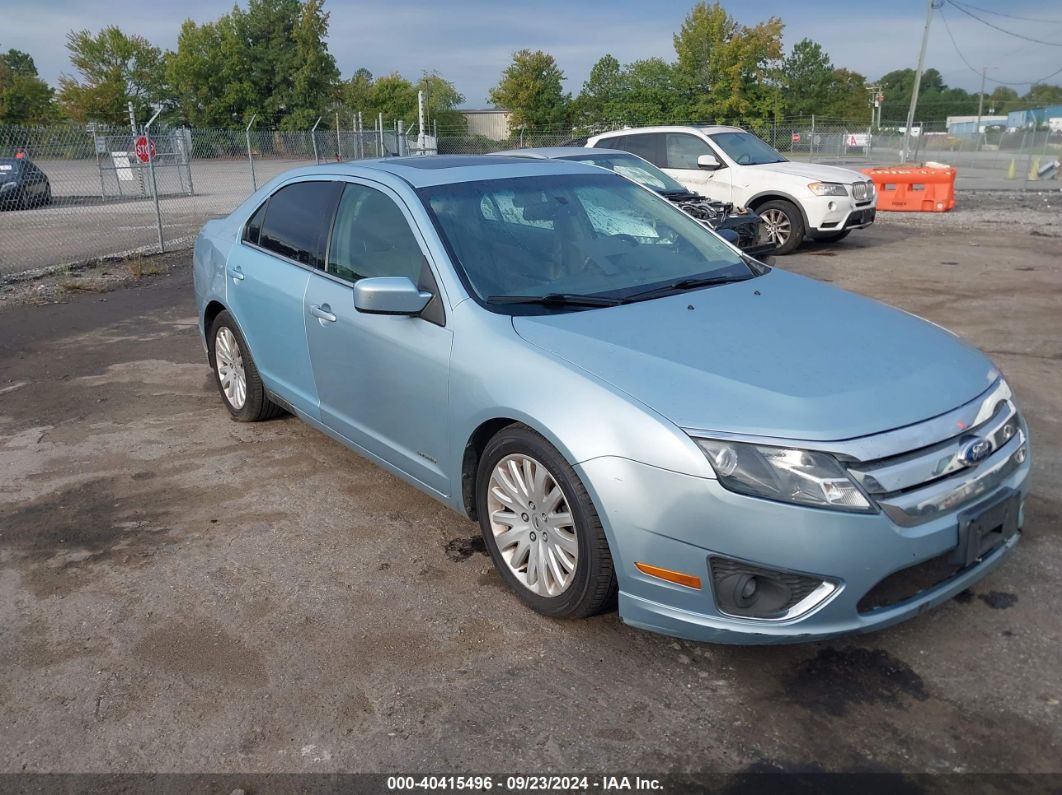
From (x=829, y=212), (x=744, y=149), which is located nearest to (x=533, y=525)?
(x=829, y=212)

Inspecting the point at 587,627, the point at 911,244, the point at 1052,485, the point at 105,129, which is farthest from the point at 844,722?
the point at 105,129

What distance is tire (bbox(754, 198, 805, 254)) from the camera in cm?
1223

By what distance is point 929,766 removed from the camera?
2.48 metres

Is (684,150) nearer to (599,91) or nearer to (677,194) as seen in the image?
(677,194)

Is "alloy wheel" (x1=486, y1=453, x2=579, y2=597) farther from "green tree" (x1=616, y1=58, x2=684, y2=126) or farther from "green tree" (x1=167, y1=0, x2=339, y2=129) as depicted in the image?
"green tree" (x1=167, y1=0, x2=339, y2=129)

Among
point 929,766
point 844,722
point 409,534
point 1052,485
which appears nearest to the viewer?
point 929,766

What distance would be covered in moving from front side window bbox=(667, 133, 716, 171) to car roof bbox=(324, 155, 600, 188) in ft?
29.4

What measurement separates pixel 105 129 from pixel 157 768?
19.3 m

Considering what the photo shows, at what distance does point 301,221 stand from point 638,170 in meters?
7.29

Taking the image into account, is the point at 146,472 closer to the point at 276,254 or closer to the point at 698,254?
the point at 276,254

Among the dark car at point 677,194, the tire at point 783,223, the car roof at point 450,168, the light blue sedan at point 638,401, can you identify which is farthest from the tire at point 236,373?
the tire at point 783,223

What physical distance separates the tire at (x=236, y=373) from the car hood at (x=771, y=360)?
240 cm

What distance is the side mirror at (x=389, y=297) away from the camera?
348cm

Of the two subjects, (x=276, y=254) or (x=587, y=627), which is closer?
Result: (x=587, y=627)
